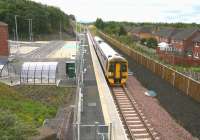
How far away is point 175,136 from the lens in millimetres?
14352

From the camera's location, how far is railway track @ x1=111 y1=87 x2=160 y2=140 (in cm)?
1442

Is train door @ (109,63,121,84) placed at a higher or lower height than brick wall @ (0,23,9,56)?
lower

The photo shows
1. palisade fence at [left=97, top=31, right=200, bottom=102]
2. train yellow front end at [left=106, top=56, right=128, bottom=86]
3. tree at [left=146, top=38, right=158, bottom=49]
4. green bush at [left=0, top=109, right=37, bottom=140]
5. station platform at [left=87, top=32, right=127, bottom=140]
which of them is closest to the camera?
green bush at [left=0, top=109, right=37, bottom=140]

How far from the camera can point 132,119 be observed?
16.8 meters

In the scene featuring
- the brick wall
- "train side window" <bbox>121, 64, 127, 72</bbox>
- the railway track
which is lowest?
the railway track

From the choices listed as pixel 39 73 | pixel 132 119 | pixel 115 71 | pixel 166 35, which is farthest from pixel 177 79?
pixel 166 35

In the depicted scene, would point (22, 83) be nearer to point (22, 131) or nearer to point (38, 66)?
point (38, 66)

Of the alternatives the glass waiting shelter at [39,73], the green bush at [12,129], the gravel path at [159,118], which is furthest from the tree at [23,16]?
the green bush at [12,129]

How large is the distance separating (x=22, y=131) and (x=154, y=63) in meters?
20.7

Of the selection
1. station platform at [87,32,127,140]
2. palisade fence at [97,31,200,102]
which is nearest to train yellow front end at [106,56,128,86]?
station platform at [87,32,127,140]

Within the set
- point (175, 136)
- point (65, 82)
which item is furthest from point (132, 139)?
point (65, 82)

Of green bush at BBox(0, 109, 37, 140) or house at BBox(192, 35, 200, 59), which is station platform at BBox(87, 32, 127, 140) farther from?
house at BBox(192, 35, 200, 59)

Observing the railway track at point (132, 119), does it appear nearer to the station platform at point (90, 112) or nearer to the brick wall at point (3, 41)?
the station platform at point (90, 112)

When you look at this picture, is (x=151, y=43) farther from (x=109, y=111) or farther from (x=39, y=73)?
(x=109, y=111)
